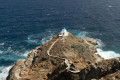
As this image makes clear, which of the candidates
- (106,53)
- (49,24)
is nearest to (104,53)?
(106,53)

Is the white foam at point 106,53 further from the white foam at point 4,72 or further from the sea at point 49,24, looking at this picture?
the white foam at point 4,72

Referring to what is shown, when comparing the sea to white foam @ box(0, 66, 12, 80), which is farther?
the sea

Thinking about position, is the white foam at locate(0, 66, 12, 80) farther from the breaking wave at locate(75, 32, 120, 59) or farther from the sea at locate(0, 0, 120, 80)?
the breaking wave at locate(75, 32, 120, 59)

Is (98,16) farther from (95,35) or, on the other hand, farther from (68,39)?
(68,39)

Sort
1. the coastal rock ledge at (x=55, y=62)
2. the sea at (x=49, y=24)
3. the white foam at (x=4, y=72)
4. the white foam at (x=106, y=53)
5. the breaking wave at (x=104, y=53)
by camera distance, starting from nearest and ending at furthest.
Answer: the coastal rock ledge at (x=55, y=62), the white foam at (x=4, y=72), the white foam at (x=106, y=53), the breaking wave at (x=104, y=53), the sea at (x=49, y=24)

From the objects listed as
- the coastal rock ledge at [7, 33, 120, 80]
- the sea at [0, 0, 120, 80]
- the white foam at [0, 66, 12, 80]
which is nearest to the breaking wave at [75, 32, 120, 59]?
the sea at [0, 0, 120, 80]

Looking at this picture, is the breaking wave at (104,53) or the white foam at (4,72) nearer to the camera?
the white foam at (4,72)

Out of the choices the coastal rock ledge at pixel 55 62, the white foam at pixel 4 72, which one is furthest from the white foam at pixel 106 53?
the white foam at pixel 4 72

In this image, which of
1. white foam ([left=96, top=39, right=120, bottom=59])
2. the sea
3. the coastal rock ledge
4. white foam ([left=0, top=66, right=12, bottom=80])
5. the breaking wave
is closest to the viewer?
the coastal rock ledge

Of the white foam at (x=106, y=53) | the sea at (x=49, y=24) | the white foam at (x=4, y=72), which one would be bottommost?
the white foam at (x=4, y=72)
